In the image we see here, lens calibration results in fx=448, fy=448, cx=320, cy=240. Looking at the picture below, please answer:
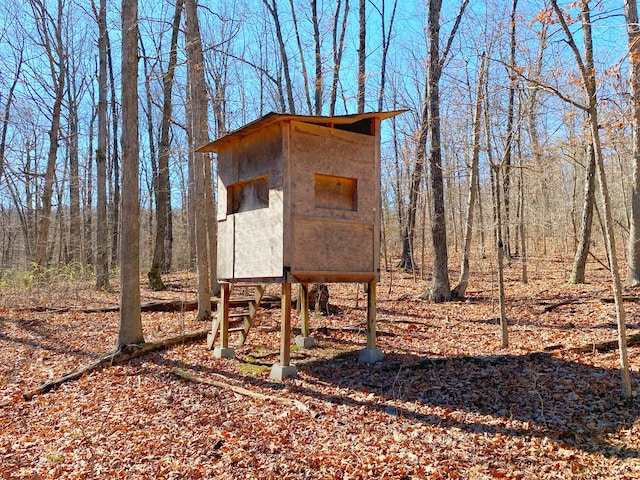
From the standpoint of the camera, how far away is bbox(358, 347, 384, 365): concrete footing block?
7.39 metres

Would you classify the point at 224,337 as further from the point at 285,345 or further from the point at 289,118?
the point at 289,118

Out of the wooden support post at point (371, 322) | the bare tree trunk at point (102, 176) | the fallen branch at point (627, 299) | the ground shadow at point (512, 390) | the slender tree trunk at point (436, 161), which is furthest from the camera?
the bare tree trunk at point (102, 176)

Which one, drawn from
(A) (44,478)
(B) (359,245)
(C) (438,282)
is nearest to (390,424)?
(B) (359,245)

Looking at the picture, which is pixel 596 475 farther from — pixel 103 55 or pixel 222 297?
pixel 103 55

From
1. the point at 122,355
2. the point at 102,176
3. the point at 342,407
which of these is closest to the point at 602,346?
the point at 342,407

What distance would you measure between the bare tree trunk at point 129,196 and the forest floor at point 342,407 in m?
0.77

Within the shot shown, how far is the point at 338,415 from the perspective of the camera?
5.34 metres

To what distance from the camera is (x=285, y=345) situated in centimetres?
684

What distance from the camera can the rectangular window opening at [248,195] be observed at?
24.3ft

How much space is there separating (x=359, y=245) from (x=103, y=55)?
14352mm

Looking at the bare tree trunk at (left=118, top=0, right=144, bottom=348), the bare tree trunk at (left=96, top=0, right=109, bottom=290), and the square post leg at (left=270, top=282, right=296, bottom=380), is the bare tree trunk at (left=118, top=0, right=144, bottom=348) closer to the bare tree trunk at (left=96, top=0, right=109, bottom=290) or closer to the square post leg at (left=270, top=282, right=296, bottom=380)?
the square post leg at (left=270, top=282, right=296, bottom=380)

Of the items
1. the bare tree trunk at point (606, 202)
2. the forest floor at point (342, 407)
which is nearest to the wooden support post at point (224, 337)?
the forest floor at point (342, 407)

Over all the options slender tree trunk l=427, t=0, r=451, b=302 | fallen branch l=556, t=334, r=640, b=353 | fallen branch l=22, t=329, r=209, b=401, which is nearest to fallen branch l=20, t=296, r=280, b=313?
fallen branch l=22, t=329, r=209, b=401

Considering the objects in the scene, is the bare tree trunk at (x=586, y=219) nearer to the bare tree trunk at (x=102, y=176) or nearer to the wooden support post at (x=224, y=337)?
the wooden support post at (x=224, y=337)
